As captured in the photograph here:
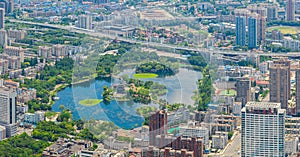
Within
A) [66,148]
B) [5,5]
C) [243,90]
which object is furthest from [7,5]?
[66,148]

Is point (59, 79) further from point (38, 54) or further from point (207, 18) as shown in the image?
point (207, 18)

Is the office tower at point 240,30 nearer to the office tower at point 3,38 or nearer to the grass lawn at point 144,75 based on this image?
the office tower at point 3,38

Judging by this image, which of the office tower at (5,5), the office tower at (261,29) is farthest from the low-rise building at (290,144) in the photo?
the office tower at (5,5)

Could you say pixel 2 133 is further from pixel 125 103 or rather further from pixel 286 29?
pixel 286 29

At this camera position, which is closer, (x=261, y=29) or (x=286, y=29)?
(x=261, y=29)

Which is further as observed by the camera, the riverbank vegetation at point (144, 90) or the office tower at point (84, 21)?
the office tower at point (84, 21)

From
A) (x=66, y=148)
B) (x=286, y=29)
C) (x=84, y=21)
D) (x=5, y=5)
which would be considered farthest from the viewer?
(x=5, y=5)
